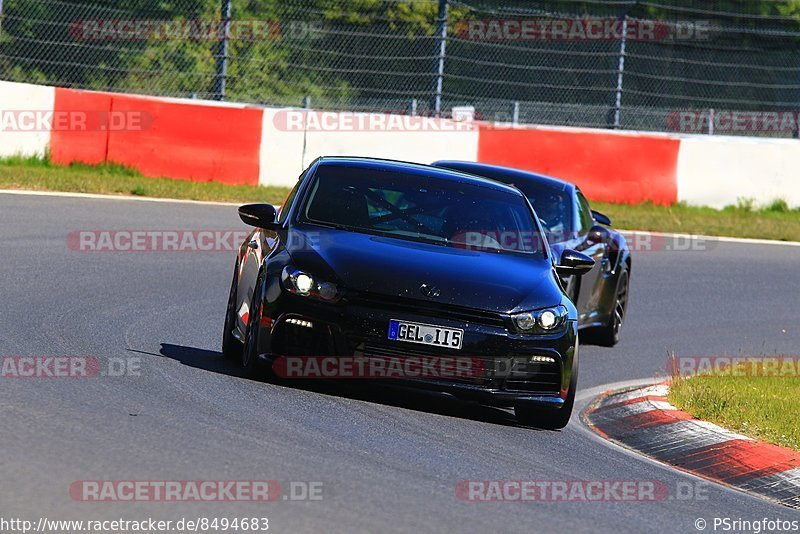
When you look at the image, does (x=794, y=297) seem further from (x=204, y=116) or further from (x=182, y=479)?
(x=182, y=479)

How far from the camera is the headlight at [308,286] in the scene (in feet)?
26.2

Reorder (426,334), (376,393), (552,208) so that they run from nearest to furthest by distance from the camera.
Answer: (426,334)
(376,393)
(552,208)

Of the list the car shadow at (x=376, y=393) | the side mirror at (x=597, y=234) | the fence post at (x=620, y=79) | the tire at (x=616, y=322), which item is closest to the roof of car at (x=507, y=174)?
the side mirror at (x=597, y=234)

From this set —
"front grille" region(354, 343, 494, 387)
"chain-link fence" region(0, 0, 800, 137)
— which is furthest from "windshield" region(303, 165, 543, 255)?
"chain-link fence" region(0, 0, 800, 137)

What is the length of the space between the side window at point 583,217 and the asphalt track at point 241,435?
3.30 ft

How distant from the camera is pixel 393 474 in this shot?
642 centimetres

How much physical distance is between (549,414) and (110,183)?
11325 millimetres

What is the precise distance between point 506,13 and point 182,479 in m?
17.9

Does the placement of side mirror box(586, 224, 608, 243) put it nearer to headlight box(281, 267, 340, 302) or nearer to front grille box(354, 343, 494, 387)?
front grille box(354, 343, 494, 387)

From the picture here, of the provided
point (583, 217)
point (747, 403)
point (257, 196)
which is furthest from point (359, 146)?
point (747, 403)

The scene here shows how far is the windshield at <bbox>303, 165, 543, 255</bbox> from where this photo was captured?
29.6 feet

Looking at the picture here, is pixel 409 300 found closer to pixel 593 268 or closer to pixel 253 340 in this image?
pixel 253 340

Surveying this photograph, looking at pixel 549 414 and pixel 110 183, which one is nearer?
pixel 549 414

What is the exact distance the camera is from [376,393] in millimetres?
8773
